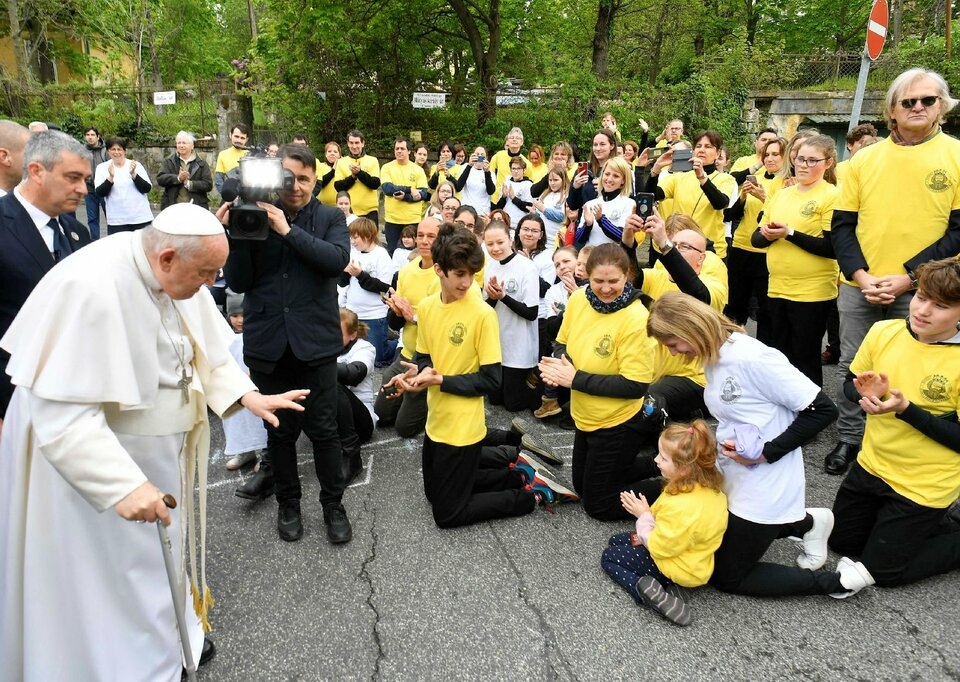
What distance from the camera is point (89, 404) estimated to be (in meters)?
2.10

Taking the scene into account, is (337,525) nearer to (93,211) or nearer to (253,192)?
(253,192)

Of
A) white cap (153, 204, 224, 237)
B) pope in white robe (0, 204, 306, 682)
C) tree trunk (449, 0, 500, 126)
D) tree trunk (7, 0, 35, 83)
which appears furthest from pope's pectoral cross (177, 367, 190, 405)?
tree trunk (7, 0, 35, 83)

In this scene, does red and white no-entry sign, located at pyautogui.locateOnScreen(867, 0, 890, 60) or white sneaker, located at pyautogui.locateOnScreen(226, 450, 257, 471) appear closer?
white sneaker, located at pyautogui.locateOnScreen(226, 450, 257, 471)

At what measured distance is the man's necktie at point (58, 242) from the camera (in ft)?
10.8

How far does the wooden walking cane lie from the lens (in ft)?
7.24

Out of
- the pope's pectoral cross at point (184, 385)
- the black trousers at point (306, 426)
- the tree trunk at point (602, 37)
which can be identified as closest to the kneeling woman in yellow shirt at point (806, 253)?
the black trousers at point (306, 426)

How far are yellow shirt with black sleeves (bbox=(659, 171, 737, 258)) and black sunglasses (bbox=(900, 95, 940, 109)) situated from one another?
236 cm

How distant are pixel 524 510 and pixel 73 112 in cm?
2157

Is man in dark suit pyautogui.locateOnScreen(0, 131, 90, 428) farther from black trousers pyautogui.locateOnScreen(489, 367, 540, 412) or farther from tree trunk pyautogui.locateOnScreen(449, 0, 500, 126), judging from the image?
tree trunk pyautogui.locateOnScreen(449, 0, 500, 126)

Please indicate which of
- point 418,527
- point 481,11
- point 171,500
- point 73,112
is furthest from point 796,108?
point 73,112

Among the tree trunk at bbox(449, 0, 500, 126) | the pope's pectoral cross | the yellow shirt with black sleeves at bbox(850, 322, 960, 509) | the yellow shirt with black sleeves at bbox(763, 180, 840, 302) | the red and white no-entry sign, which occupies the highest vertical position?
the tree trunk at bbox(449, 0, 500, 126)

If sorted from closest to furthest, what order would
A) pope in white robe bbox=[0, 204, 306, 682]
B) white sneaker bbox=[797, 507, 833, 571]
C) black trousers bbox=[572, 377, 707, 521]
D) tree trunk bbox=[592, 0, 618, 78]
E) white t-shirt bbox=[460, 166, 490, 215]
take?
1. pope in white robe bbox=[0, 204, 306, 682]
2. white sneaker bbox=[797, 507, 833, 571]
3. black trousers bbox=[572, 377, 707, 521]
4. white t-shirt bbox=[460, 166, 490, 215]
5. tree trunk bbox=[592, 0, 618, 78]

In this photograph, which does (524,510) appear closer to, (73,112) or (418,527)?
(418,527)

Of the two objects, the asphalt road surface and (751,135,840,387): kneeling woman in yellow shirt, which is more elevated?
(751,135,840,387): kneeling woman in yellow shirt
